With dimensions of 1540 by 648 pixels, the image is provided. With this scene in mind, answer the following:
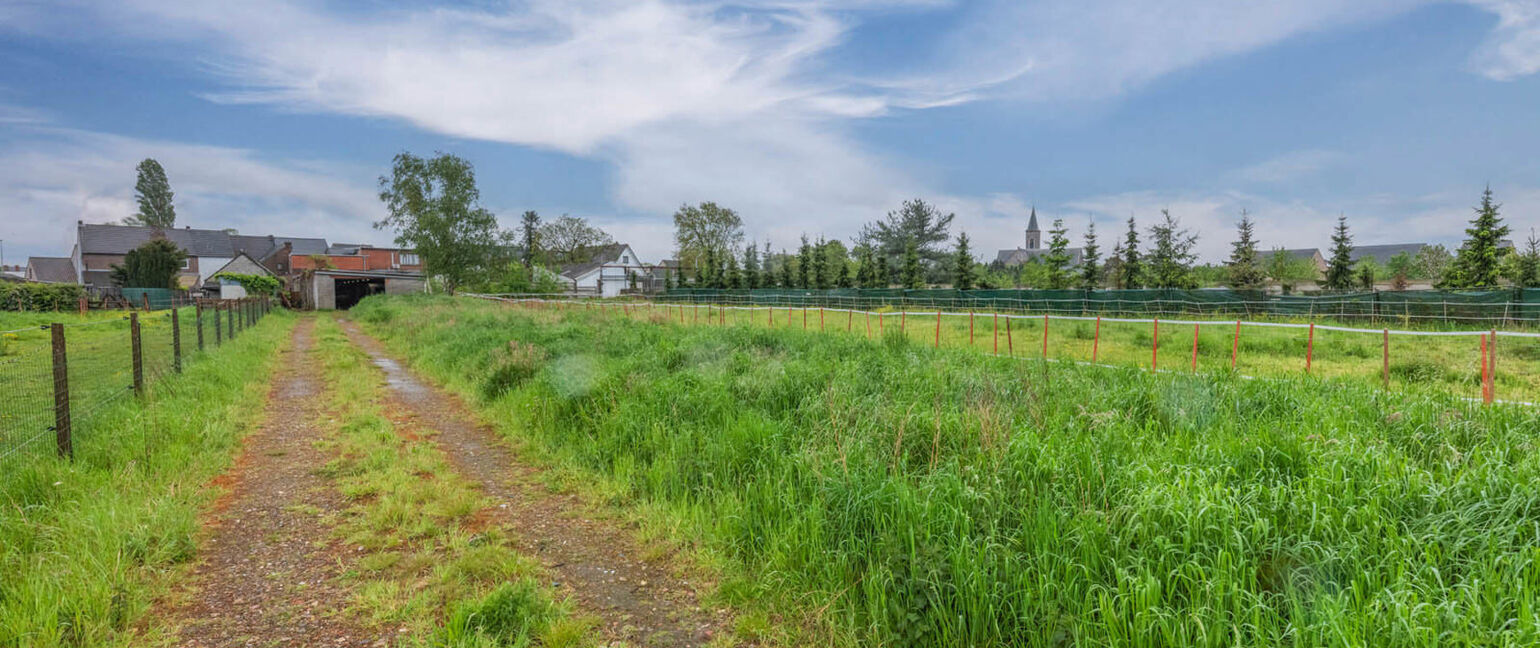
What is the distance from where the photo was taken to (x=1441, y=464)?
3488 mm

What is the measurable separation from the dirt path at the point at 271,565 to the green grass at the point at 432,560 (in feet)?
0.49

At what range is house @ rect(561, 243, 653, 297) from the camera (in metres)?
73.7

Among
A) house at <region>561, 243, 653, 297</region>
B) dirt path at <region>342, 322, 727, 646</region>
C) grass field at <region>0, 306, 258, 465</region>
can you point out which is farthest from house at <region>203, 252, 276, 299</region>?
dirt path at <region>342, 322, 727, 646</region>

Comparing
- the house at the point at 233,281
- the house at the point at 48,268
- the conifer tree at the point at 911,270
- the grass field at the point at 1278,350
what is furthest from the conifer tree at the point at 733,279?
the house at the point at 48,268

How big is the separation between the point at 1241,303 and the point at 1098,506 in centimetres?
2595

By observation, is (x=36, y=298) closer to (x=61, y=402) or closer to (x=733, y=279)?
(x=61, y=402)

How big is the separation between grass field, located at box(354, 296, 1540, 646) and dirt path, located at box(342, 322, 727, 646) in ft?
0.96

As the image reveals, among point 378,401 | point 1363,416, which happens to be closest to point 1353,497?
point 1363,416

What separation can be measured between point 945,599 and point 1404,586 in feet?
5.41

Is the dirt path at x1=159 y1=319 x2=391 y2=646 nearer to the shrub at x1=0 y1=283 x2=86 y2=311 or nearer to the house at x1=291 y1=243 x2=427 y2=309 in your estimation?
the shrub at x1=0 y1=283 x2=86 y2=311

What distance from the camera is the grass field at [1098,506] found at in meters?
2.52

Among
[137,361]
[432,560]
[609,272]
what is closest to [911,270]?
[609,272]

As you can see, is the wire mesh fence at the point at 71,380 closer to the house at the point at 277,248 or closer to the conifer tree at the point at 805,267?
the conifer tree at the point at 805,267

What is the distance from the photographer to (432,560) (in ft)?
12.9
